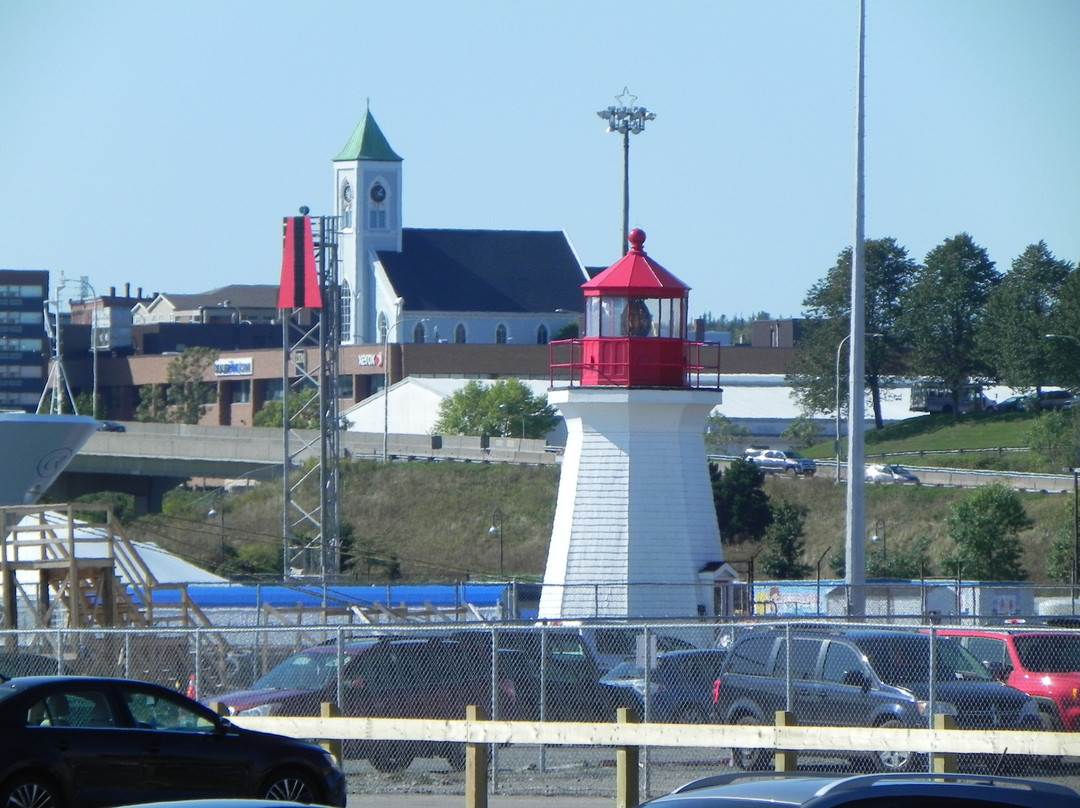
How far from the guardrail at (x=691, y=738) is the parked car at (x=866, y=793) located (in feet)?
13.4

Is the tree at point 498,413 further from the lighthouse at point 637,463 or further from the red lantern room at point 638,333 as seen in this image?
the red lantern room at point 638,333

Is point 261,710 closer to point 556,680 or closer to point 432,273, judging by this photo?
point 556,680

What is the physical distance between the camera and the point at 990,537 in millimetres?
49375

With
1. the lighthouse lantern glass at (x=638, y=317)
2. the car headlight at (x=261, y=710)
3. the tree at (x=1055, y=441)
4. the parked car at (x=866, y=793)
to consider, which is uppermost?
the lighthouse lantern glass at (x=638, y=317)

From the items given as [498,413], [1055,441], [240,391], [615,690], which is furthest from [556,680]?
[240,391]

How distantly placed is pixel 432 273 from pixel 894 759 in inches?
4515

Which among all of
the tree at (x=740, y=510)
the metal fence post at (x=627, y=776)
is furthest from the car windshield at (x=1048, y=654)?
the tree at (x=740, y=510)

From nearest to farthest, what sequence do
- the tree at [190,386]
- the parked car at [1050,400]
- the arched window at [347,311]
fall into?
the parked car at [1050,400] < the tree at [190,386] < the arched window at [347,311]

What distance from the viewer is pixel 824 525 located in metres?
64.9

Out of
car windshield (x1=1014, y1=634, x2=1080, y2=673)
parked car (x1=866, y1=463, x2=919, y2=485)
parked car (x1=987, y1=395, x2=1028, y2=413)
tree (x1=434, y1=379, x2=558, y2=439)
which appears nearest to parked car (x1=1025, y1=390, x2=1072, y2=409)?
parked car (x1=987, y1=395, x2=1028, y2=413)

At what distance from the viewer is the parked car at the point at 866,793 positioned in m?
6.39

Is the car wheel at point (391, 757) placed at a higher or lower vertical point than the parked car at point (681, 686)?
lower

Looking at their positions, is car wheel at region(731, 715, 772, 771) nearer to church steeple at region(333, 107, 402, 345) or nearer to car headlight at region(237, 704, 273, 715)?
car headlight at region(237, 704, 273, 715)

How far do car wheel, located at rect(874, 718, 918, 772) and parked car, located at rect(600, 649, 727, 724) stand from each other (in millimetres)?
1762
